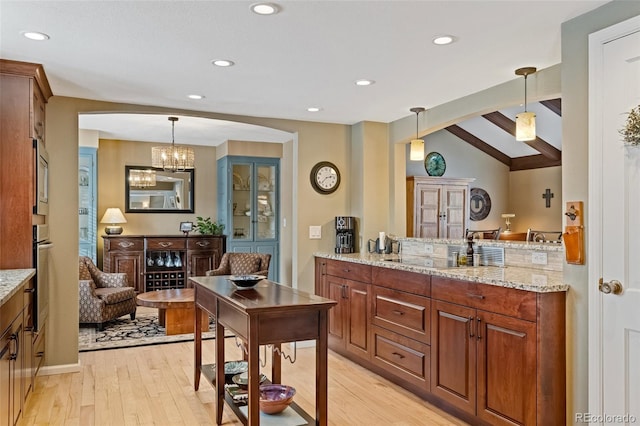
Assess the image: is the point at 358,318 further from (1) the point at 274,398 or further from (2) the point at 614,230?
(2) the point at 614,230

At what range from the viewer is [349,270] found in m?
4.61

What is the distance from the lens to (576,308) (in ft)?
8.75

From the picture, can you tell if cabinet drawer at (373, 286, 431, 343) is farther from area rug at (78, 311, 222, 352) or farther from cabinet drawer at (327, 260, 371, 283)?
area rug at (78, 311, 222, 352)

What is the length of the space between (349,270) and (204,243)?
3749 millimetres

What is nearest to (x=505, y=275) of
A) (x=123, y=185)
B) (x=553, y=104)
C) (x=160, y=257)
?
(x=553, y=104)

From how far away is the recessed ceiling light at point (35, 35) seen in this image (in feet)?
9.29

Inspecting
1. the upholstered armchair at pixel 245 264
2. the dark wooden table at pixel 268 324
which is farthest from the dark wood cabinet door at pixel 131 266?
the dark wooden table at pixel 268 324

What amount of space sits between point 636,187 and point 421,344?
179 cm

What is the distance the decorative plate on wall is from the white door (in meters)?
6.57

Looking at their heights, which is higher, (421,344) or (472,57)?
(472,57)

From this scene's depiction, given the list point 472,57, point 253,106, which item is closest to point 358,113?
point 253,106

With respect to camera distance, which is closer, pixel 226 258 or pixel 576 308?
pixel 576 308

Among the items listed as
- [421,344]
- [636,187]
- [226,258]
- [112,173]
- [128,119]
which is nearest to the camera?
[636,187]

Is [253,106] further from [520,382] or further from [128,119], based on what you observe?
[520,382]
